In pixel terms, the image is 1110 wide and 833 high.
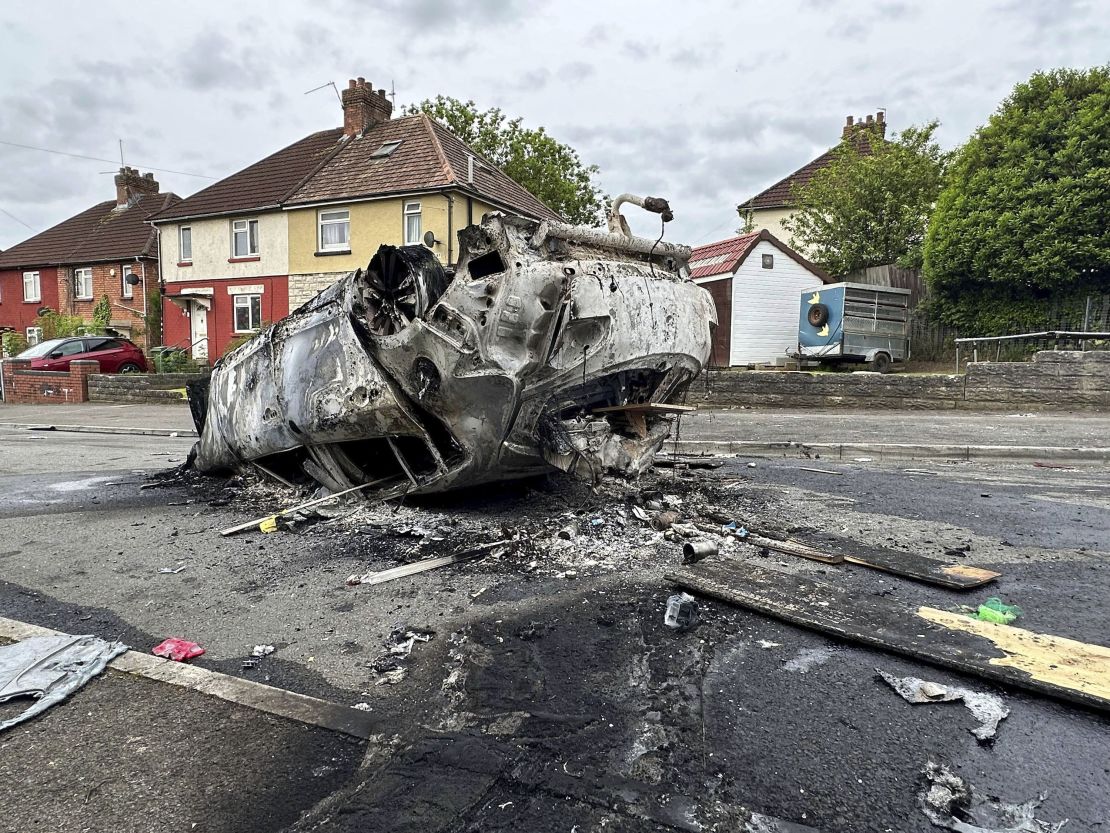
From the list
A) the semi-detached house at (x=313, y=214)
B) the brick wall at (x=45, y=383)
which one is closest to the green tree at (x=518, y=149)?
the semi-detached house at (x=313, y=214)

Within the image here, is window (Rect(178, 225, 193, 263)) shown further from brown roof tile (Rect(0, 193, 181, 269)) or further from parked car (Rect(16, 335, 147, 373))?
parked car (Rect(16, 335, 147, 373))

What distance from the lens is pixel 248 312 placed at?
2303 cm

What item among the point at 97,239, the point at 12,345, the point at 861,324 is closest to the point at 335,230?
the point at 12,345

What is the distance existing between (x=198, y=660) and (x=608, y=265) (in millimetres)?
2903

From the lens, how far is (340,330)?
4.40 metres

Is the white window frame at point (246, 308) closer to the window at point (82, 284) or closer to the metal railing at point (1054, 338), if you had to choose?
the window at point (82, 284)

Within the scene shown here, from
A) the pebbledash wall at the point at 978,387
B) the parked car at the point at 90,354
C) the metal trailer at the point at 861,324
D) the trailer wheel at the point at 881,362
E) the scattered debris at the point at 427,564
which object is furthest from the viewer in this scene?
the parked car at the point at 90,354

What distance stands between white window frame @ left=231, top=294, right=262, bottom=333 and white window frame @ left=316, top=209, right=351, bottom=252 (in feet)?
10.1

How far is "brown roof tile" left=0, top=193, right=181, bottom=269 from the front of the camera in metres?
27.6

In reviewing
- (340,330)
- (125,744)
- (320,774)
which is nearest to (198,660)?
(125,744)

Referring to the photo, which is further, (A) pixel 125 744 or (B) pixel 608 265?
(B) pixel 608 265

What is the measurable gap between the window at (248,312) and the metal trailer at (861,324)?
17.6 m

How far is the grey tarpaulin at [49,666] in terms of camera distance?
2.43 m

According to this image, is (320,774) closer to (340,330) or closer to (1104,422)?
(340,330)
